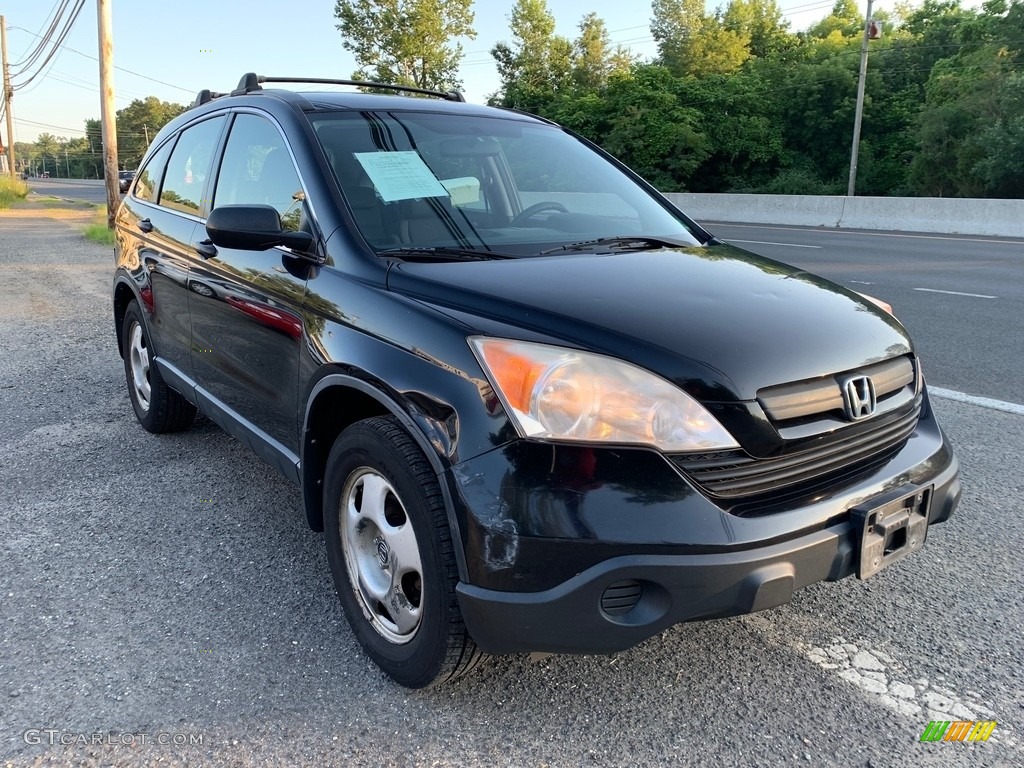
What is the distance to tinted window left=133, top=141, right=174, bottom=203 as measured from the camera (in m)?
4.50

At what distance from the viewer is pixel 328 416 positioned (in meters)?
2.65

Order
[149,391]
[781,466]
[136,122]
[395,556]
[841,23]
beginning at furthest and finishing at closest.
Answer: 1. [136,122]
2. [841,23]
3. [149,391]
4. [395,556]
5. [781,466]

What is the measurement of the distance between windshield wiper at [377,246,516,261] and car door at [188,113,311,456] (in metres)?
0.35

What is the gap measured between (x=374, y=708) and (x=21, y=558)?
5.92 ft

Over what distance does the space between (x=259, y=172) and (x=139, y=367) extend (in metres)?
2.08

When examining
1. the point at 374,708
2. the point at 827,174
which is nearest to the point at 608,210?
the point at 374,708

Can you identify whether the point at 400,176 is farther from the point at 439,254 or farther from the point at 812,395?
the point at 812,395

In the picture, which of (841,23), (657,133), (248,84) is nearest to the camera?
(248,84)

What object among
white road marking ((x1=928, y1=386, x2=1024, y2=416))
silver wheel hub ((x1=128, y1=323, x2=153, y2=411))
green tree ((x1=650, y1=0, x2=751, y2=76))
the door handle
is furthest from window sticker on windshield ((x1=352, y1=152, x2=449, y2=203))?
green tree ((x1=650, y1=0, x2=751, y2=76))

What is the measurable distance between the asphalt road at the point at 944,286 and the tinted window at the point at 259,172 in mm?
4541

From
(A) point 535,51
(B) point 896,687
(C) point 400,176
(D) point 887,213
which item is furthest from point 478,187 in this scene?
(A) point 535,51

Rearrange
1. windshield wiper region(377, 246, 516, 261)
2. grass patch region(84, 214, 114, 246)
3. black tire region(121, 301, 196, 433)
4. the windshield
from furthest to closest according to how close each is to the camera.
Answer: grass patch region(84, 214, 114, 246) → black tire region(121, 301, 196, 433) → the windshield → windshield wiper region(377, 246, 516, 261)

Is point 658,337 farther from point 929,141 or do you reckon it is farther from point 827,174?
point 827,174

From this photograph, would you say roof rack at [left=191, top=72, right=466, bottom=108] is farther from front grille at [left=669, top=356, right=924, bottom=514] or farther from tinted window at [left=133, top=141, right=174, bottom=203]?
front grille at [left=669, top=356, right=924, bottom=514]
